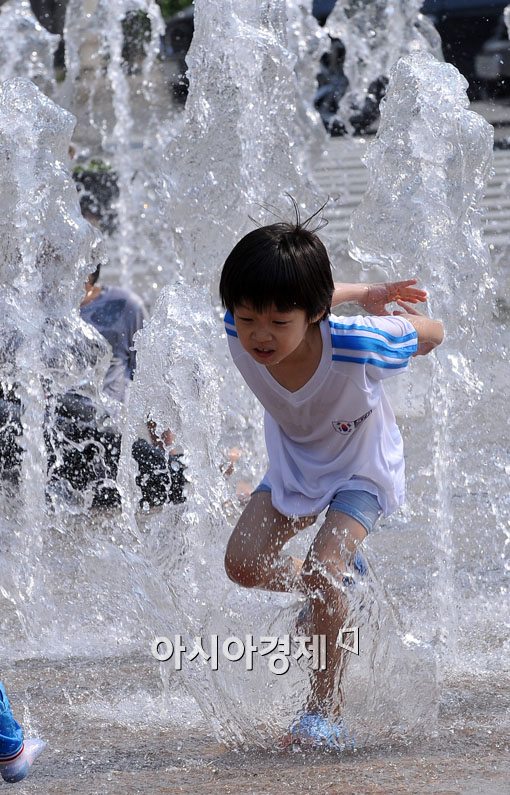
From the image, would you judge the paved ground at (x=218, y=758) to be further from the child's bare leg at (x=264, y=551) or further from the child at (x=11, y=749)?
the child's bare leg at (x=264, y=551)

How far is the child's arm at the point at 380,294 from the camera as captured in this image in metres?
3.13

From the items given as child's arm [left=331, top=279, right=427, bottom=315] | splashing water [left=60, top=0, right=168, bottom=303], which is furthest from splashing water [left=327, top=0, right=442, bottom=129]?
child's arm [left=331, top=279, right=427, bottom=315]

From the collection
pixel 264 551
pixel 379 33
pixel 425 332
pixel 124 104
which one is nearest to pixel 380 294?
pixel 425 332

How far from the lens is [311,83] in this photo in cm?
1131

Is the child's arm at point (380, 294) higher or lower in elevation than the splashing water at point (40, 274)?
higher

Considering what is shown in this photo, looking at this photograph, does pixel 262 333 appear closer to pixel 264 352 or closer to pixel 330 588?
pixel 264 352

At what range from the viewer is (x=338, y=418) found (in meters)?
2.92

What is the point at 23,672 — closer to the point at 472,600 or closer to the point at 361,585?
the point at 361,585

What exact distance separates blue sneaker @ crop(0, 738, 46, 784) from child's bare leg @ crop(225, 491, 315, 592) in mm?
611

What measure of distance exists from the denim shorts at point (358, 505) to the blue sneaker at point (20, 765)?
33.5 inches

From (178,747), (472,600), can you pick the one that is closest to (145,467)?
(472,600)

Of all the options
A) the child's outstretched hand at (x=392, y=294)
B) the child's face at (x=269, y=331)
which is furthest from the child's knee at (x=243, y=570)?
the child's outstretched hand at (x=392, y=294)

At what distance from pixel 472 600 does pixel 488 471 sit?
54.9 inches

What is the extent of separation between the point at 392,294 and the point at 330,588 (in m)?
0.79
